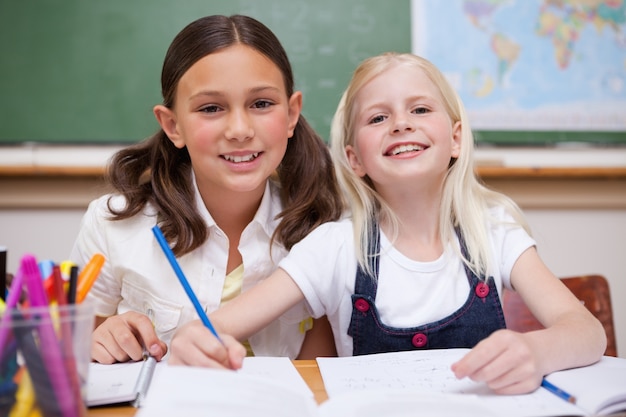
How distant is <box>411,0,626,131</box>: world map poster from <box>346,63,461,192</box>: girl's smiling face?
1.01 meters

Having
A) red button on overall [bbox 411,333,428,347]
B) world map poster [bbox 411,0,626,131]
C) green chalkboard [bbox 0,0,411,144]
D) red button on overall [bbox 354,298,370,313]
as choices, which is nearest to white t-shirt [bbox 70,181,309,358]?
red button on overall [bbox 354,298,370,313]

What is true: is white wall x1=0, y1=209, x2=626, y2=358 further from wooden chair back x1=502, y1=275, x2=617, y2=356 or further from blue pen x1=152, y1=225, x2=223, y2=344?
blue pen x1=152, y1=225, x2=223, y2=344

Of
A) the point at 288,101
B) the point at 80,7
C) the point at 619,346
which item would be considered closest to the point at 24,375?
the point at 288,101

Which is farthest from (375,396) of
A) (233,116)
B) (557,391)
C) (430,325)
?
(233,116)

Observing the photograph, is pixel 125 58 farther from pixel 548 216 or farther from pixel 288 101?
pixel 548 216

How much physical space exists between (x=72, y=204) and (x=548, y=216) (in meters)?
1.70

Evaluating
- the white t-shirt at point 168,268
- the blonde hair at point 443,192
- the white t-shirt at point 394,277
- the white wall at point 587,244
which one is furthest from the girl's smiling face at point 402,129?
the white wall at point 587,244

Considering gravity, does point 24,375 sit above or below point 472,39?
below

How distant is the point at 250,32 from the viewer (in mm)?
1095

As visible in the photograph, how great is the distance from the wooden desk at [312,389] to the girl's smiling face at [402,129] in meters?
0.45

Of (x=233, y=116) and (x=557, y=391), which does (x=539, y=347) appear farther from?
(x=233, y=116)

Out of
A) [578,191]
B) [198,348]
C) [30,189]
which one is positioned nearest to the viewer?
[198,348]

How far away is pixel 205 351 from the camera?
683 mm

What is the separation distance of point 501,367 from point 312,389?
0.22 meters
